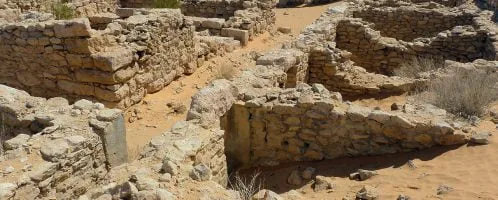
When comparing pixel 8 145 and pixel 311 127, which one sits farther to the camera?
pixel 311 127

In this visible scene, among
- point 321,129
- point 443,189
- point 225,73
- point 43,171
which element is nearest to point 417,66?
point 225,73

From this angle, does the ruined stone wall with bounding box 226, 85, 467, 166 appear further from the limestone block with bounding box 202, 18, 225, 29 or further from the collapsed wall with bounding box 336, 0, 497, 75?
the limestone block with bounding box 202, 18, 225, 29

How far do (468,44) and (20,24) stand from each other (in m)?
9.48

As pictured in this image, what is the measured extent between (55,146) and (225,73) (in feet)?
16.6

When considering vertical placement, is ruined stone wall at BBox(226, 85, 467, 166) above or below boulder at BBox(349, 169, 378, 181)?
above

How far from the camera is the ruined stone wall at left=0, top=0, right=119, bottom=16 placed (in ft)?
41.6

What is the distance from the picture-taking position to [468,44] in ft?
35.1

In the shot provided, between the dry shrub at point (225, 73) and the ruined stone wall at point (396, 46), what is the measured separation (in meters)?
3.69

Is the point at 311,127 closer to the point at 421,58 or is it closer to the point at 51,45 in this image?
the point at 51,45

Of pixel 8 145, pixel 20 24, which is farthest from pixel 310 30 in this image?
pixel 8 145

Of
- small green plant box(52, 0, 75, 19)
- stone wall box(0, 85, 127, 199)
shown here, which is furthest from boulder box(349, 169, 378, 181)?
small green plant box(52, 0, 75, 19)

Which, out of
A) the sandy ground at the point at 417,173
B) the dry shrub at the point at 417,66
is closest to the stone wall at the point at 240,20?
the dry shrub at the point at 417,66

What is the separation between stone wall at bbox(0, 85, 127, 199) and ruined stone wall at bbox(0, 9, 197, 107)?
6.63 feet

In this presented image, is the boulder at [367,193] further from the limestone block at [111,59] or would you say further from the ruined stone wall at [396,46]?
the ruined stone wall at [396,46]
